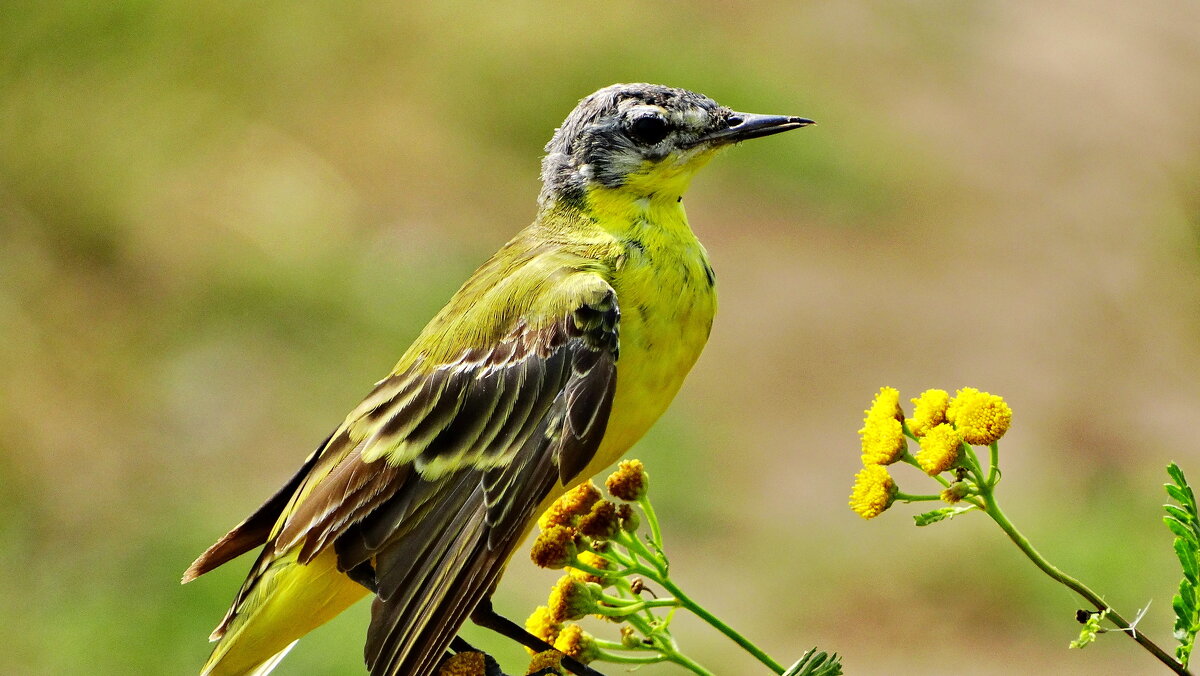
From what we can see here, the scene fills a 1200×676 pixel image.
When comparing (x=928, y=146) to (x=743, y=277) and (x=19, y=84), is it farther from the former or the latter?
(x=19, y=84)

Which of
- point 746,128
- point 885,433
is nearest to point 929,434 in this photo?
point 885,433

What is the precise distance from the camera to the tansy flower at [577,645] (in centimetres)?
313

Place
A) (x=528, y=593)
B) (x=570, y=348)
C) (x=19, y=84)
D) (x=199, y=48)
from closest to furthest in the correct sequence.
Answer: (x=570, y=348) → (x=528, y=593) → (x=19, y=84) → (x=199, y=48)

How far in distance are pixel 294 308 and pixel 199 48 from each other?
262 cm

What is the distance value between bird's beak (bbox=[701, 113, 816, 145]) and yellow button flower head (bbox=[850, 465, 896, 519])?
1.75m

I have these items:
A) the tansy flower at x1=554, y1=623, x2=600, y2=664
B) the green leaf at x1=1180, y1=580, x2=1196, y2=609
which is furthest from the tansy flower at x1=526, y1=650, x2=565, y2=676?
the green leaf at x1=1180, y1=580, x2=1196, y2=609

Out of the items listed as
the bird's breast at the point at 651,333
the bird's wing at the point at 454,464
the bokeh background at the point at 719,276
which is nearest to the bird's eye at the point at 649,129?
the bird's breast at the point at 651,333

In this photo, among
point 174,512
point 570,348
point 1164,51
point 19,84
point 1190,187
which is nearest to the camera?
point 570,348

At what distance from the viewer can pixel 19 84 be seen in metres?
9.82

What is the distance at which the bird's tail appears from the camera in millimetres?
4000

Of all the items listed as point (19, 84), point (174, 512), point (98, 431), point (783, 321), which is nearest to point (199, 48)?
point (19, 84)

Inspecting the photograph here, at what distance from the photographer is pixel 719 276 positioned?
1145cm

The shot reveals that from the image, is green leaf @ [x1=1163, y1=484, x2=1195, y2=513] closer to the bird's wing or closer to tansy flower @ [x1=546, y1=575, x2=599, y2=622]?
tansy flower @ [x1=546, y1=575, x2=599, y2=622]

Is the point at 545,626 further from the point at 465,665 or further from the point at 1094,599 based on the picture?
the point at 1094,599
